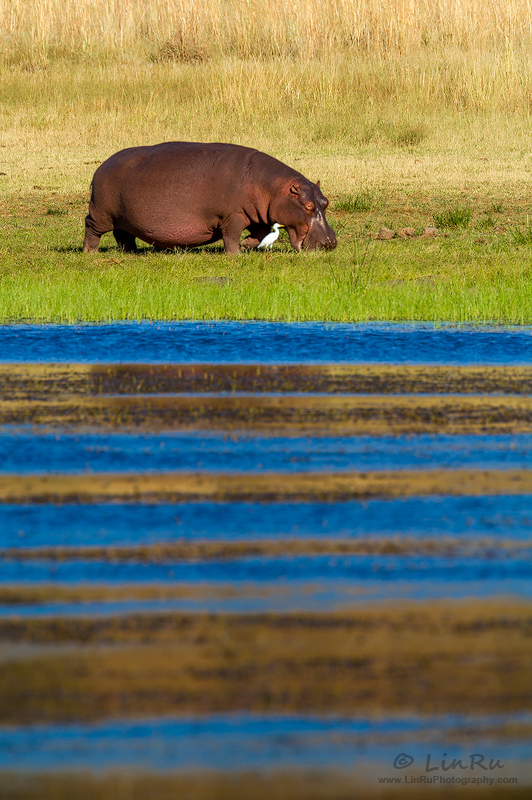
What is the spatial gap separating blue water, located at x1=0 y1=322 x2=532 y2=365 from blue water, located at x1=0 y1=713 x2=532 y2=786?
459cm

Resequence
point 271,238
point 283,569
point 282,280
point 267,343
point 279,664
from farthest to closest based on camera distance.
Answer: point 271,238 → point 282,280 → point 267,343 → point 283,569 → point 279,664

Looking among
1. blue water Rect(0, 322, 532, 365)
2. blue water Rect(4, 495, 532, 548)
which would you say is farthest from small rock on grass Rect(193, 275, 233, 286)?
blue water Rect(4, 495, 532, 548)

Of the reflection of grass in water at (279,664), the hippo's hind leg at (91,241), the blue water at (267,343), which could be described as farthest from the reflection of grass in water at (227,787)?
the hippo's hind leg at (91,241)

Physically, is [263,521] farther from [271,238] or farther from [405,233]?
[405,233]

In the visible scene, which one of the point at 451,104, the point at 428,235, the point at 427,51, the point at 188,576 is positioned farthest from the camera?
the point at 427,51

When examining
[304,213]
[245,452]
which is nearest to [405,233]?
[304,213]

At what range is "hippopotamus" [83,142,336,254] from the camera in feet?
38.9

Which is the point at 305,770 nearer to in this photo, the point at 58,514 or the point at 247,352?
the point at 58,514

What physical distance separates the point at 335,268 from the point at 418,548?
690 centimetres

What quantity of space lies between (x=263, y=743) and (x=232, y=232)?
9.59 m

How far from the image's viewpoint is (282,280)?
32.6ft

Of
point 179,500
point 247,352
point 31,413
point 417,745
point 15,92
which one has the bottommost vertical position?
point 15,92

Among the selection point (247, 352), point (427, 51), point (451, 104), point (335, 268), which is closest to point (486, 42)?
point (427, 51)

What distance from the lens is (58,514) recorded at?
4.01 meters
